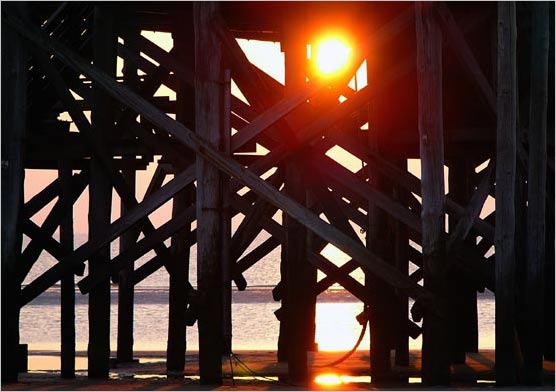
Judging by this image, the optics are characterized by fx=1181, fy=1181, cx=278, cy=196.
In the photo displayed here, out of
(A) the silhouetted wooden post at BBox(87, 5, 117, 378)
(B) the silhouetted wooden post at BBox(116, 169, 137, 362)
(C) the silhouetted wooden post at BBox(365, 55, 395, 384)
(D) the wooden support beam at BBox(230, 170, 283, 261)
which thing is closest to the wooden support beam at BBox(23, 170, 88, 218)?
(B) the silhouetted wooden post at BBox(116, 169, 137, 362)

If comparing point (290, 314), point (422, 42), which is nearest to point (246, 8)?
point (422, 42)

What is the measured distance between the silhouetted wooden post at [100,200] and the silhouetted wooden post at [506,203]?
361 cm

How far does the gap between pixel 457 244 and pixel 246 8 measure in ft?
10.2

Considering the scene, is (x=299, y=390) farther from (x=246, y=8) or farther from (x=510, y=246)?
(x=246, y=8)

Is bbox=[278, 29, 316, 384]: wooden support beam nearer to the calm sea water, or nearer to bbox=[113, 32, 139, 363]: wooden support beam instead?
bbox=[113, 32, 139, 363]: wooden support beam

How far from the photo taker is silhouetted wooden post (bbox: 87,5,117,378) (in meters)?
11.0

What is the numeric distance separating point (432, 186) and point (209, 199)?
180 cm

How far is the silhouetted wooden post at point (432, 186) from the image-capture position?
9430 millimetres

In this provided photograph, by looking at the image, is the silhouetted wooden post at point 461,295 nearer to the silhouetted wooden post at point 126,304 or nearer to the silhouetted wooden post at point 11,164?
the silhouetted wooden post at point 126,304

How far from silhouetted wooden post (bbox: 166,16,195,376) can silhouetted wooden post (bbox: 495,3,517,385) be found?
3.50 meters

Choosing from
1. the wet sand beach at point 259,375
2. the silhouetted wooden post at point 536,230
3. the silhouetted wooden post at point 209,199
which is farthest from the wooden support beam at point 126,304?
the silhouetted wooden post at point 536,230

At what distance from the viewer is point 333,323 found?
32.8 metres

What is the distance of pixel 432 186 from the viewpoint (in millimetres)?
9414

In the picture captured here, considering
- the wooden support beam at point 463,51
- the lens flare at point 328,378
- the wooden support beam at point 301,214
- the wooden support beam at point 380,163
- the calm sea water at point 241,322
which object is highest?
the wooden support beam at point 463,51
